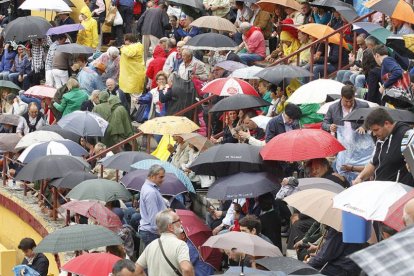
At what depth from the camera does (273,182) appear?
589 inches

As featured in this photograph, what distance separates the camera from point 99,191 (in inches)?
637

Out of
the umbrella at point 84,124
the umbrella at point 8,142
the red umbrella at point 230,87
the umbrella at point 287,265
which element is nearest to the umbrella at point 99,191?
the red umbrella at point 230,87

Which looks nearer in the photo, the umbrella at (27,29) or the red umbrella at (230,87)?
the red umbrella at (230,87)

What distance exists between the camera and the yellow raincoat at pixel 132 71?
24.2m

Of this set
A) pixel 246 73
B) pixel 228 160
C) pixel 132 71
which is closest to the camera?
pixel 228 160

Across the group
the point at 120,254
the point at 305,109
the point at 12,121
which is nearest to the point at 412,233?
the point at 120,254

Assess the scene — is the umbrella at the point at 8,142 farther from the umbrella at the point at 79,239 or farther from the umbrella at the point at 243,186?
the umbrella at the point at 79,239

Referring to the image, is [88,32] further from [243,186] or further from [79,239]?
[79,239]

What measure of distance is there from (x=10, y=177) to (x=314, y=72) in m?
5.25

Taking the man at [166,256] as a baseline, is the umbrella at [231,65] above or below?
below

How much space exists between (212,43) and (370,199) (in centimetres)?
1148

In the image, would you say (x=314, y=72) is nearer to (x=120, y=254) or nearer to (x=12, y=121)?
(x=12, y=121)

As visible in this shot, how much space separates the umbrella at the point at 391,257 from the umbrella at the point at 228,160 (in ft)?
27.6

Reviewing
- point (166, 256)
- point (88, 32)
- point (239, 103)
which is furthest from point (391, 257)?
point (88, 32)
